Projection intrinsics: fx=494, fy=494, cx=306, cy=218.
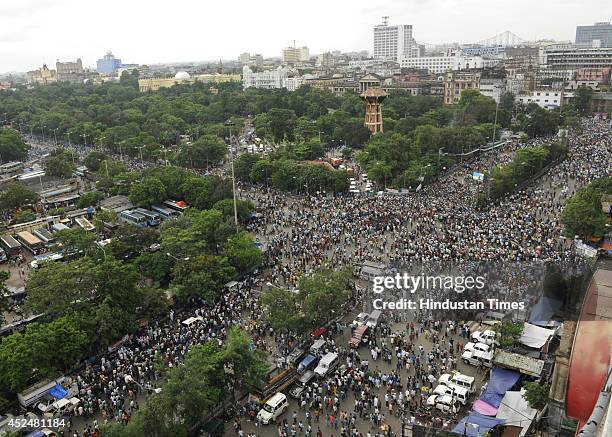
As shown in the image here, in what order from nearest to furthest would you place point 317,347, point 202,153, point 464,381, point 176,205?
point 464,381 < point 317,347 < point 176,205 < point 202,153

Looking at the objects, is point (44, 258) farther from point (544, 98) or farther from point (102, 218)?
point (544, 98)

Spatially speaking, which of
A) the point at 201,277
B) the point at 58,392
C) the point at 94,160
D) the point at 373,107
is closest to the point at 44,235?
the point at 201,277

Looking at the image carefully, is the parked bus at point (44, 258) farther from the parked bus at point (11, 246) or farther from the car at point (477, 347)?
the car at point (477, 347)

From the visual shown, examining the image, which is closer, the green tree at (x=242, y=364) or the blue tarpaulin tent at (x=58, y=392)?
the green tree at (x=242, y=364)

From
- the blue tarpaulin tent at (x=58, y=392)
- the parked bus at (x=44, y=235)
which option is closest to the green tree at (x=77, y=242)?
the parked bus at (x=44, y=235)

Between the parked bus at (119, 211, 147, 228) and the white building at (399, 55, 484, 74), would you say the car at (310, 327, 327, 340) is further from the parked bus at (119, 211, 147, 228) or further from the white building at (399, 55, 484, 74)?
the white building at (399, 55, 484, 74)

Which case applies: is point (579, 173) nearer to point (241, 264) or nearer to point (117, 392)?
point (241, 264)
